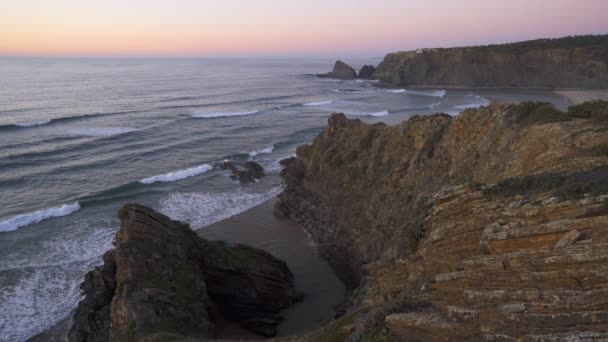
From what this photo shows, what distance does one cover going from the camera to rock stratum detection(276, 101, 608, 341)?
7.69 meters

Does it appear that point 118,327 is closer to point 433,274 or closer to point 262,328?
point 262,328

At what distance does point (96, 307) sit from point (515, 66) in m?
110

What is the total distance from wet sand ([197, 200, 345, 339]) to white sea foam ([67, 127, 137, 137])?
1170 inches

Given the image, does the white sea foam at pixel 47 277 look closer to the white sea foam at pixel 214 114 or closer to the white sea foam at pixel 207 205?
the white sea foam at pixel 207 205

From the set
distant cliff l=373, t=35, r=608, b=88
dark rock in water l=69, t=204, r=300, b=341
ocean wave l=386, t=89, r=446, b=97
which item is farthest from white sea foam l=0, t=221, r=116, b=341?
distant cliff l=373, t=35, r=608, b=88

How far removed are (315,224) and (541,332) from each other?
2143 centimetres

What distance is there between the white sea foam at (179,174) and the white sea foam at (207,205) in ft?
11.6

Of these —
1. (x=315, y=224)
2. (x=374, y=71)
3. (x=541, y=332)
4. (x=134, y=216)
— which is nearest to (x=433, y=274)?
(x=541, y=332)

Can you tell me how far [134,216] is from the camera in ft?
62.1

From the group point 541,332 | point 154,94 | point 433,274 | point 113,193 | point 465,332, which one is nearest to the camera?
point 541,332

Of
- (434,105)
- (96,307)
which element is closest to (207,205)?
(96,307)

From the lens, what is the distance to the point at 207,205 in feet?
115

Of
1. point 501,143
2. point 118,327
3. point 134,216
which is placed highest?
point 501,143

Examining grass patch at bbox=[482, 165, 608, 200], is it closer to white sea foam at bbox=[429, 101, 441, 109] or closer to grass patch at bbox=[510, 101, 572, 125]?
grass patch at bbox=[510, 101, 572, 125]
